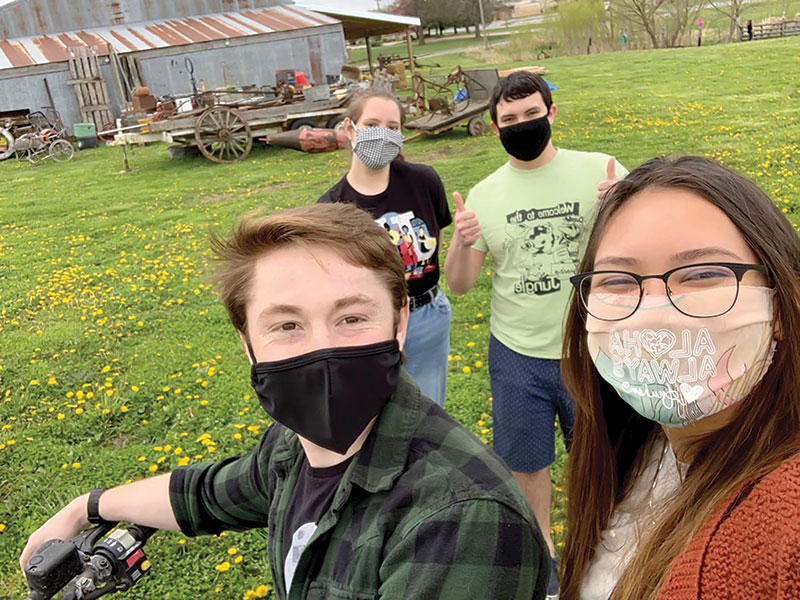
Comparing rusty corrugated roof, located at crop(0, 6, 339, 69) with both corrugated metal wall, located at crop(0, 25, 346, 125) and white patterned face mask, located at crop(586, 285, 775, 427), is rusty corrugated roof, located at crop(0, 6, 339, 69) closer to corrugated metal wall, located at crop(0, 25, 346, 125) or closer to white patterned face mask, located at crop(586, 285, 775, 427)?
corrugated metal wall, located at crop(0, 25, 346, 125)

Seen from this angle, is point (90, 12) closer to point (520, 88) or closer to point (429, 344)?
point (520, 88)

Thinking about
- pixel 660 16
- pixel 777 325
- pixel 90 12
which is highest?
pixel 90 12

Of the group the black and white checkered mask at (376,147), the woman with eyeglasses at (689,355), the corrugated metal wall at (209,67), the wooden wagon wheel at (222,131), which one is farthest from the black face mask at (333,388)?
the corrugated metal wall at (209,67)

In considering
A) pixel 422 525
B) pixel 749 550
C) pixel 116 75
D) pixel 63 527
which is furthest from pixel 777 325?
pixel 116 75

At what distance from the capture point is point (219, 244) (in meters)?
1.68

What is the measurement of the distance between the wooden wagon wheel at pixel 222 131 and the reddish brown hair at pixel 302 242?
45.5 feet

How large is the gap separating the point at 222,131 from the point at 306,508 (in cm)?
1449

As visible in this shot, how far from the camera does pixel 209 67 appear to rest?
19953 mm

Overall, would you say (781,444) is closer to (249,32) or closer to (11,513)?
(11,513)

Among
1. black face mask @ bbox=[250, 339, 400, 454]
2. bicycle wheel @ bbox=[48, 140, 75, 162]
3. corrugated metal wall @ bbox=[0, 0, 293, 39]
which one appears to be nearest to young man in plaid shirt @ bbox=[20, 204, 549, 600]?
Result: black face mask @ bbox=[250, 339, 400, 454]

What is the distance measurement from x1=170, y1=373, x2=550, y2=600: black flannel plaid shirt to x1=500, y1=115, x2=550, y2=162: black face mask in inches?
67.3

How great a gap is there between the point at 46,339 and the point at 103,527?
492 centimetres

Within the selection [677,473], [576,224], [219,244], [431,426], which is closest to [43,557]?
[219,244]

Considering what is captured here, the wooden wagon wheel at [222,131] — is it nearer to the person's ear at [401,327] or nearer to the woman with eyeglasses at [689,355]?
the person's ear at [401,327]
